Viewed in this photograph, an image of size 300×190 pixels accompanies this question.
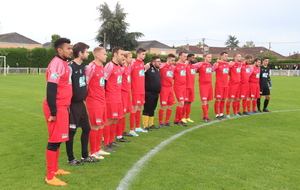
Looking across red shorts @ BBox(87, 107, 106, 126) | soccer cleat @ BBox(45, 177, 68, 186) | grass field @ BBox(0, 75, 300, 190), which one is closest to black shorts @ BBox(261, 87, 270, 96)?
grass field @ BBox(0, 75, 300, 190)

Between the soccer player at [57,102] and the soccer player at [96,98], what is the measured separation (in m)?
0.96

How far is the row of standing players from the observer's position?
415 centimetres

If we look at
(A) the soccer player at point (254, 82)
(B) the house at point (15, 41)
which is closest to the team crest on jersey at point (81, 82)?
(A) the soccer player at point (254, 82)

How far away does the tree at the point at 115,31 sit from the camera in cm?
5881

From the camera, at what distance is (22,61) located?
43125mm

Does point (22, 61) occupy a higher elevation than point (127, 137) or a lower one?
higher

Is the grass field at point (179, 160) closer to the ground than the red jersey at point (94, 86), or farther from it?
closer to the ground

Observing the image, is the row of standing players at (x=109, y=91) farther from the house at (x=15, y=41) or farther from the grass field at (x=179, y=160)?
the house at (x=15, y=41)

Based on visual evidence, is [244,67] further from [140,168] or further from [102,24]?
[102,24]

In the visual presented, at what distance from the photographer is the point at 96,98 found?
17.3 feet

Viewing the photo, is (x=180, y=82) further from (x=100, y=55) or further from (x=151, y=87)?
(x=100, y=55)

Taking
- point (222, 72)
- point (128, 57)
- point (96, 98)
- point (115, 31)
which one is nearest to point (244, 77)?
point (222, 72)

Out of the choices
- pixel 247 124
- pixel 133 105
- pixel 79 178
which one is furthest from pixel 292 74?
pixel 79 178

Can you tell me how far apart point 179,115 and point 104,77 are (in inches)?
145
